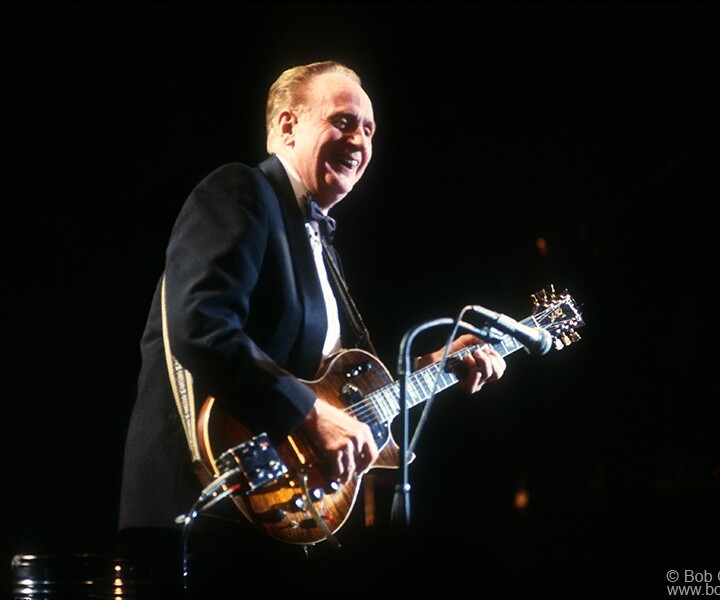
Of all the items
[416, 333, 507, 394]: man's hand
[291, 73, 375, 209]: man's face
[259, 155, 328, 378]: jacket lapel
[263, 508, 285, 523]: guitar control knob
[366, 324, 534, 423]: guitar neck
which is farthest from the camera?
[416, 333, 507, 394]: man's hand

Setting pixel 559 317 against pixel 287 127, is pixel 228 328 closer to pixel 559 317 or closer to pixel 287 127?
pixel 287 127

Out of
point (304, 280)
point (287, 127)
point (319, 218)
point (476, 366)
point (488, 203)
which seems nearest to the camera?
point (304, 280)

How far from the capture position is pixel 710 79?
464 cm

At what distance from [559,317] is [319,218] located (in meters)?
1.22

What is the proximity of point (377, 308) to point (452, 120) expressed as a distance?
1.17 m

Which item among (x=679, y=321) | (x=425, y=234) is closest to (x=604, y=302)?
(x=679, y=321)

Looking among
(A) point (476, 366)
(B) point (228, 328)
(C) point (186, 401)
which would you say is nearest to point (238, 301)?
(B) point (228, 328)

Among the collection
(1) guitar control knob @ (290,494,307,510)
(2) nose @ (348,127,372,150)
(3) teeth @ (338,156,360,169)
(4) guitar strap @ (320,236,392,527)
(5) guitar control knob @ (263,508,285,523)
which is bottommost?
(5) guitar control knob @ (263,508,285,523)

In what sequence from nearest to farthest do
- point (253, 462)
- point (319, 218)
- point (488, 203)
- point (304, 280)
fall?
point (253, 462)
point (304, 280)
point (319, 218)
point (488, 203)

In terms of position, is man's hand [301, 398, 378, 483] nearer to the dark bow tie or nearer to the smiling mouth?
the dark bow tie

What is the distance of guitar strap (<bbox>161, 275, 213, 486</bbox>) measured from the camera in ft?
7.93

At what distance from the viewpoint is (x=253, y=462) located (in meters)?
2.35

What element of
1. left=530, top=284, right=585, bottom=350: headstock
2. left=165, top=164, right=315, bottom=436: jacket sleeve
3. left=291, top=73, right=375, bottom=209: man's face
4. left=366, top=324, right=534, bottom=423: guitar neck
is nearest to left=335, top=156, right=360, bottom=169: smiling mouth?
left=291, top=73, right=375, bottom=209: man's face

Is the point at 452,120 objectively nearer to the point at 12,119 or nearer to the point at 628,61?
the point at 628,61
